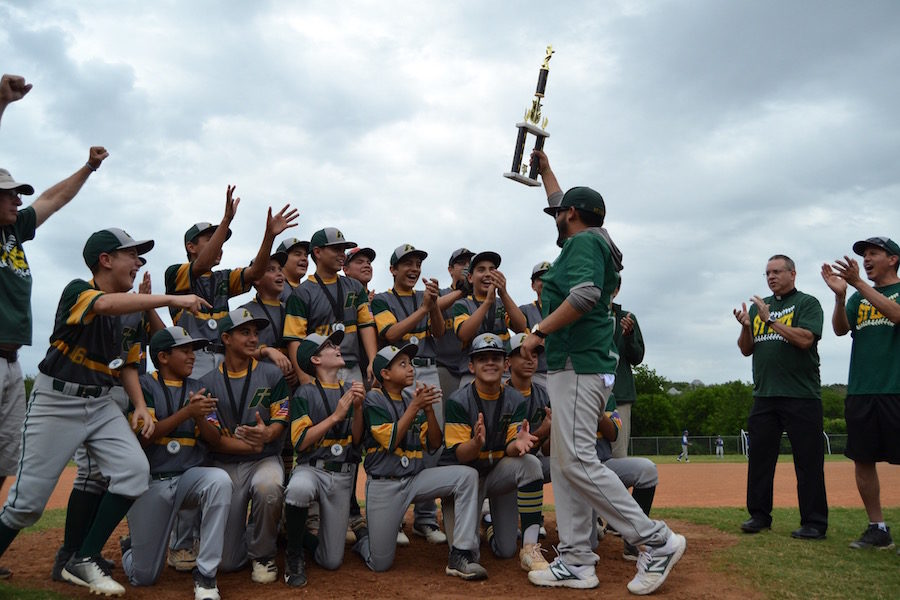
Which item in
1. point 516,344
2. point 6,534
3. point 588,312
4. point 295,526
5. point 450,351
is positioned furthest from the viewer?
point 450,351

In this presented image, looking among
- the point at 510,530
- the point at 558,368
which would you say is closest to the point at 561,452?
the point at 558,368

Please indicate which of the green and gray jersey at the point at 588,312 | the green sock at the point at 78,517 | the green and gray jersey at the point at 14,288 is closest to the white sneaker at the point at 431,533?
the green and gray jersey at the point at 588,312

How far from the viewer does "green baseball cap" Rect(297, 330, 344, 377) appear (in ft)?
20.6

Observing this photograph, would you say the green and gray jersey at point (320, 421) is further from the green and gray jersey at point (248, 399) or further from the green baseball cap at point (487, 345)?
the green baseball cap at point (487, 345)

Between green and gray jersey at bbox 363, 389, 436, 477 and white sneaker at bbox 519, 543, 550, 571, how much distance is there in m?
1.07

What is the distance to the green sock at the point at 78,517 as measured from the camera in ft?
18.1

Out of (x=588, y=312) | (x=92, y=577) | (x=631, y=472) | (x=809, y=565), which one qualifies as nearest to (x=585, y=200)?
(x=588, y=312)

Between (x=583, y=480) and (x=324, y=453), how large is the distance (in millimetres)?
2126

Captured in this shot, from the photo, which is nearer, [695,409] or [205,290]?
[205,290]

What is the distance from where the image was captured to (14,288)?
500 cm

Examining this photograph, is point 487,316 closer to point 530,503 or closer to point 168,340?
point 530,503

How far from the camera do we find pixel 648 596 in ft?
16.6

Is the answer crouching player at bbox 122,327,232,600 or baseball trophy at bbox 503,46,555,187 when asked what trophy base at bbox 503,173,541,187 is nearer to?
baseball trophy at bbox 503,46,555,187

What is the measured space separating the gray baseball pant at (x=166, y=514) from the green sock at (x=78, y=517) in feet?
1.14
